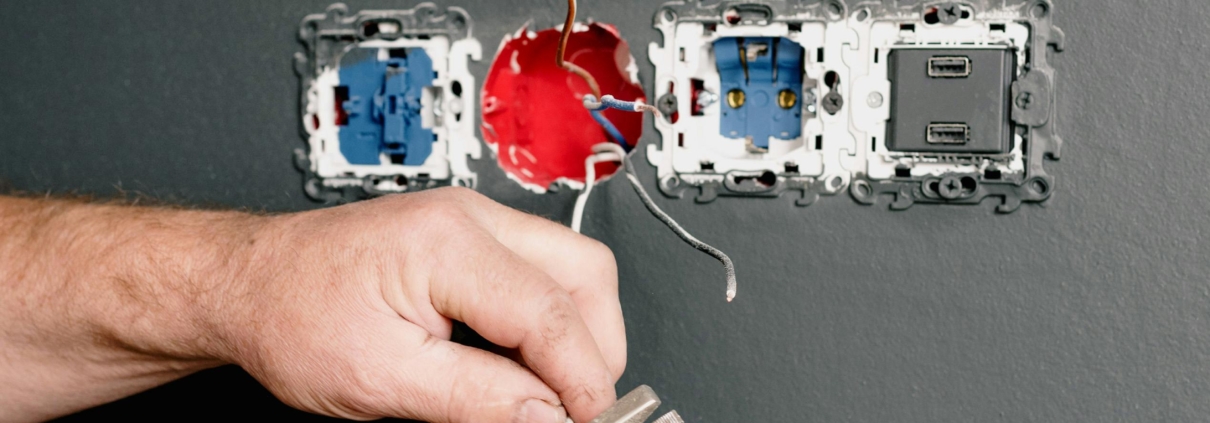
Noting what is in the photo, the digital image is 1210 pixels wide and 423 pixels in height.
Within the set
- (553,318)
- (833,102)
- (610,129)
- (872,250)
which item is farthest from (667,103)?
(553,318)

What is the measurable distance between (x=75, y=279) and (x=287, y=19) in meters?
0.46

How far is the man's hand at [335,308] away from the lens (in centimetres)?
79

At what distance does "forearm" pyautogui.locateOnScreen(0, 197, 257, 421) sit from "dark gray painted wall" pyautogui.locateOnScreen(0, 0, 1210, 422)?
20 centimetres

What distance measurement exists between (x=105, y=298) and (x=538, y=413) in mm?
555

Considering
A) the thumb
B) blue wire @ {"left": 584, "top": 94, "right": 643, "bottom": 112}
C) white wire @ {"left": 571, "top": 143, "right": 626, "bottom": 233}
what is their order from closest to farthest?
the thumb < blue wire @ {"left": 584, "top": 94, "right": 643, "bottom": 112} < white wire @ {"left": 571, "top": 143, "right": 626, "bottom": 233}

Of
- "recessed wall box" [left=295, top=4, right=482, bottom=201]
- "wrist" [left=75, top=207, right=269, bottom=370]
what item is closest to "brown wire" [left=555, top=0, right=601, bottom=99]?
"recessed wall box" [left=295, top=4, right=482, bottom=201]

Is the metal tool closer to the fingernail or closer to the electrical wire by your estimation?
the fingernail

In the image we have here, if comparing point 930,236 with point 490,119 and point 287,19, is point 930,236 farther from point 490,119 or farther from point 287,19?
point 287,19

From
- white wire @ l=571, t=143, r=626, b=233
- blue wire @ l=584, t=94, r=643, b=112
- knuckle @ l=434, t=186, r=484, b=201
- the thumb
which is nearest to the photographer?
the thumb

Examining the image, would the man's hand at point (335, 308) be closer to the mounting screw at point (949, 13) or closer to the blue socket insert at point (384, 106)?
the blue socket insert at point (384, 106)

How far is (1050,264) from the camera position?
1055mm

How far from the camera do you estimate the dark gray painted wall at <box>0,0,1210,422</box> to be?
1.03 m

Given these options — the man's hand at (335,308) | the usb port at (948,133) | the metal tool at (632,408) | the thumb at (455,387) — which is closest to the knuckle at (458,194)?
the man's hand at (335,308)

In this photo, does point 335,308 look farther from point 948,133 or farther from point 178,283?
point 948,133
